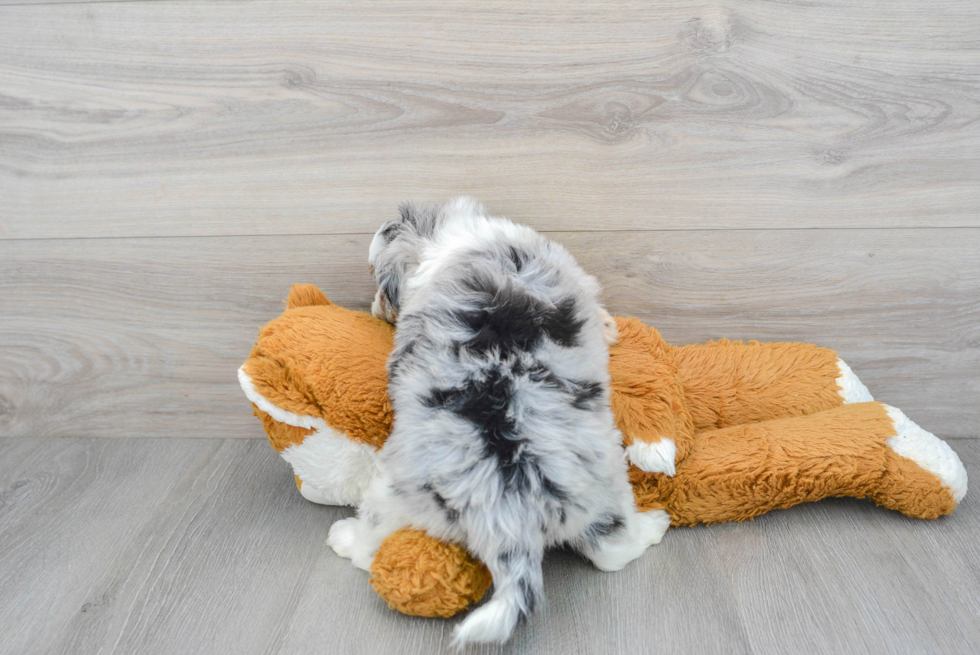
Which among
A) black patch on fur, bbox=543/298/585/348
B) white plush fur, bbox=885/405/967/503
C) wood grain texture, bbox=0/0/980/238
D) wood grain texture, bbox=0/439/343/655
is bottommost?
wood grain texture, bbox=0/439/343/655

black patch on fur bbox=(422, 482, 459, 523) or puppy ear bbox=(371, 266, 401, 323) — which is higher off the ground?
puppy ear bbox=(371, 266, 401, 323)

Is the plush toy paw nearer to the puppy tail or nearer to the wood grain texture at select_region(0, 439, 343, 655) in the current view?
the puppy tail

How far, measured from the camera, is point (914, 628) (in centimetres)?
80

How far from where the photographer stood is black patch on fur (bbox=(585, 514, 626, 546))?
0.85m

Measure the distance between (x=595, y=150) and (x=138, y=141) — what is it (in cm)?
74

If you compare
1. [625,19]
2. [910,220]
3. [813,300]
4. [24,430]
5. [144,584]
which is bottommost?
[24,430]

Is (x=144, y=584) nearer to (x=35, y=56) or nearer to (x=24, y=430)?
(x=24, y=430)

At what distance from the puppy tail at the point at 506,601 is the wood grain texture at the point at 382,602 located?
74 millimetres

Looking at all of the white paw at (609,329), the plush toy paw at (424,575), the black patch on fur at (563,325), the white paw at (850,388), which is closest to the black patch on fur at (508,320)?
the black patch on fur at (563,325)

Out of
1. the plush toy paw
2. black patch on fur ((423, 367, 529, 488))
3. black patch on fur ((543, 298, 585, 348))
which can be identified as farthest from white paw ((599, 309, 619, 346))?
the plush toy paw

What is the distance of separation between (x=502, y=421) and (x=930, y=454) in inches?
25.1

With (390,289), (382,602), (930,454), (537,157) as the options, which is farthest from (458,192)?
(930,454)

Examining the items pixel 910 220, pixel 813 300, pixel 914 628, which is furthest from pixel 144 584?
pixel 910 220

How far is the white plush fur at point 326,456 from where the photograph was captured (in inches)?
36.5
